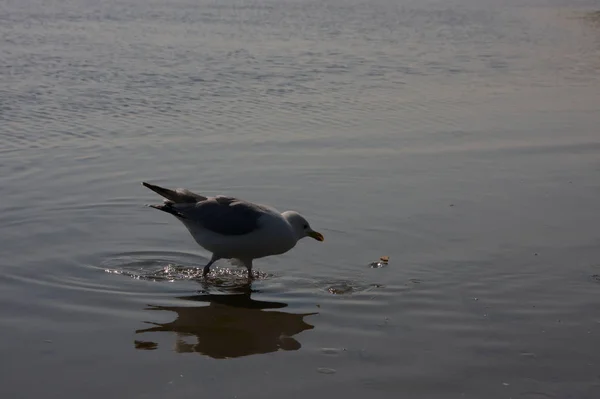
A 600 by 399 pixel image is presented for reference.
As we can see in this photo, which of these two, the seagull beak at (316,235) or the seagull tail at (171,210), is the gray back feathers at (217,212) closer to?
the seagull tail at (171,210)

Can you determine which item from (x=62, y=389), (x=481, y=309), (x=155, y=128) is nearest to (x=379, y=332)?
(x=481, y=309)

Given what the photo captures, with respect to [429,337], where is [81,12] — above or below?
above

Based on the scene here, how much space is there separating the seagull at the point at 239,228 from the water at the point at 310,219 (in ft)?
0.73

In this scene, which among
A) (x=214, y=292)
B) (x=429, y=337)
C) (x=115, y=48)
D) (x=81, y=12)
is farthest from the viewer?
(x=81, y=12)

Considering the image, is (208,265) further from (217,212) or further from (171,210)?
(171,210)

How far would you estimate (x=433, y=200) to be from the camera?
859 cm

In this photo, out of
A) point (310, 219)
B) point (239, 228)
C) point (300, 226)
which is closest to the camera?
point (239, 228)

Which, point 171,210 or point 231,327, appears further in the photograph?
point 171,210

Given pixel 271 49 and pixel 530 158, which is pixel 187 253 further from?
pixel 271 49

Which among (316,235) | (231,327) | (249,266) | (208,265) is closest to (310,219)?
(316,235)

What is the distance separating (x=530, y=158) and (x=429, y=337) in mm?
5139

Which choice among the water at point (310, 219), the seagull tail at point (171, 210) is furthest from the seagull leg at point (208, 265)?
the seagull tail at point (171, 210)

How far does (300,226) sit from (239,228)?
0.48 metres

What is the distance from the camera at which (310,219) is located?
8.04m
